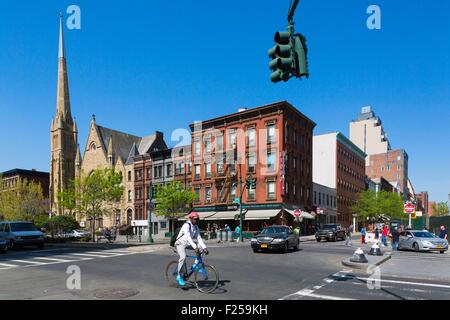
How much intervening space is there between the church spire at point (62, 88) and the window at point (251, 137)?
182 ft

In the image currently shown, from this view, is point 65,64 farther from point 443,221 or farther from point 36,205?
point 443,221

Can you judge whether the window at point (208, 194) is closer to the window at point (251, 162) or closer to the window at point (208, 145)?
the window at point (208, 145)

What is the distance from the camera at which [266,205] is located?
44.1m

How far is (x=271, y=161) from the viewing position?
44688 millimetres

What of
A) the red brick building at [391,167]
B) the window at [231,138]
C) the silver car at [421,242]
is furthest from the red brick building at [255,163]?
the red brick building at [391,167]

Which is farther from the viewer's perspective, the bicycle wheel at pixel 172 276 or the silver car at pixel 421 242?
the silver car at pixel 421 242

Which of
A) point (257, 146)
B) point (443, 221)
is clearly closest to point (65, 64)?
point (257, 146)

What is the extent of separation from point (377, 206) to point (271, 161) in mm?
33383

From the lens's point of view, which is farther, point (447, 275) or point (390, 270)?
point (390, 270)

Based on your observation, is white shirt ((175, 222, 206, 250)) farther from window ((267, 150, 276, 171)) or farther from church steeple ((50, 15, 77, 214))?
church steeple ((50, 15, 77, 214))

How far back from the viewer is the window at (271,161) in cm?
4452

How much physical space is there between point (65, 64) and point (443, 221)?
282 feet

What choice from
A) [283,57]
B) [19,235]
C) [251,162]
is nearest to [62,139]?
[251,162]
